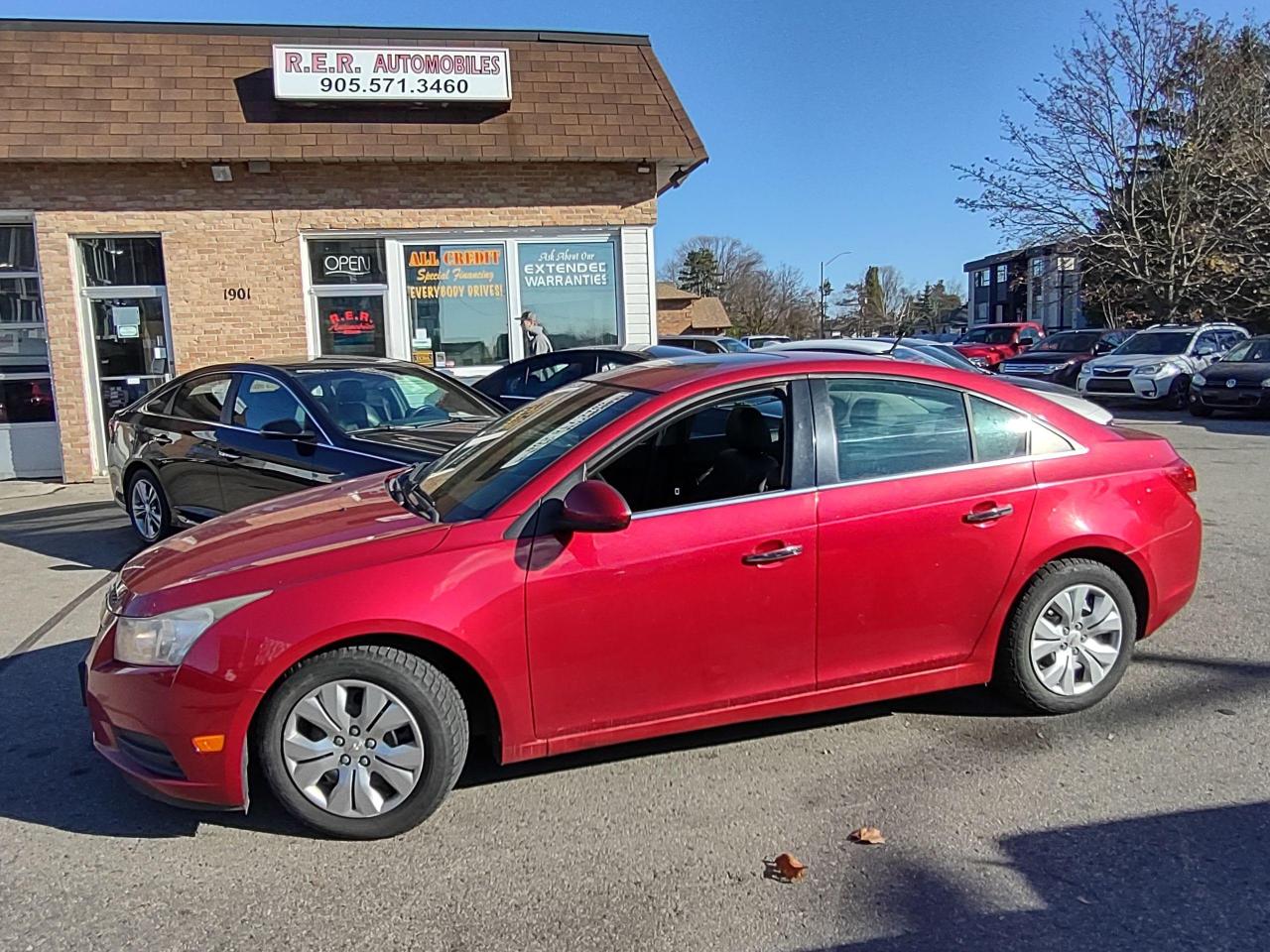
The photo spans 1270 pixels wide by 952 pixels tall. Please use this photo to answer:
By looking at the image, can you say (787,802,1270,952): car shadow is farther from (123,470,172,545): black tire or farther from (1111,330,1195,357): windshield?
(1111,330,1195,357): windshield

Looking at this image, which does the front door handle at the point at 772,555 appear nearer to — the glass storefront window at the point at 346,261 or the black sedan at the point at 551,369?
the black sedan at the point at 551,369

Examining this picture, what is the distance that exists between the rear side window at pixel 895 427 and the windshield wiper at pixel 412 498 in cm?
155

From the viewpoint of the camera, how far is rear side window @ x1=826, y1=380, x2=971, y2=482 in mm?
3742

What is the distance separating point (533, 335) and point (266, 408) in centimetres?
593

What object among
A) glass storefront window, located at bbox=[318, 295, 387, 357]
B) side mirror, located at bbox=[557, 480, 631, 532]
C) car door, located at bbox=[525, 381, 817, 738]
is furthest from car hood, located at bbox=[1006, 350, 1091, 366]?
side mirror, located at bbox=[557, 480, 631, 532]

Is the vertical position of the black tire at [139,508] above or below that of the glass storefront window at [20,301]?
below

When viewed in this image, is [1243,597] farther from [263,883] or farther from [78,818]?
[78,818]

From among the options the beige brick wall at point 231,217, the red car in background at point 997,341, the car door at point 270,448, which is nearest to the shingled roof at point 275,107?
the beige brick wall at point 231,217

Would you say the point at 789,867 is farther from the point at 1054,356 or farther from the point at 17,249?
the point at 1054,356

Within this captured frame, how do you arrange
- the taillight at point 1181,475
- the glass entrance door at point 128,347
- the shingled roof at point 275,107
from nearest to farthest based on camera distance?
the taillight at point 1181,475 → the shingled roof at point 275,107 → the glass entrance door at point 128,347

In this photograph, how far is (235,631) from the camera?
307cm

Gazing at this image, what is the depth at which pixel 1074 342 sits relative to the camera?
74.0 ft

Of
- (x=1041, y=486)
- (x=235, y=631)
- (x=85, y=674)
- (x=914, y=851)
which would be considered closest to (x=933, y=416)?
(x=1041, y=486)

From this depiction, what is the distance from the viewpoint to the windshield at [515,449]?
3523mm
